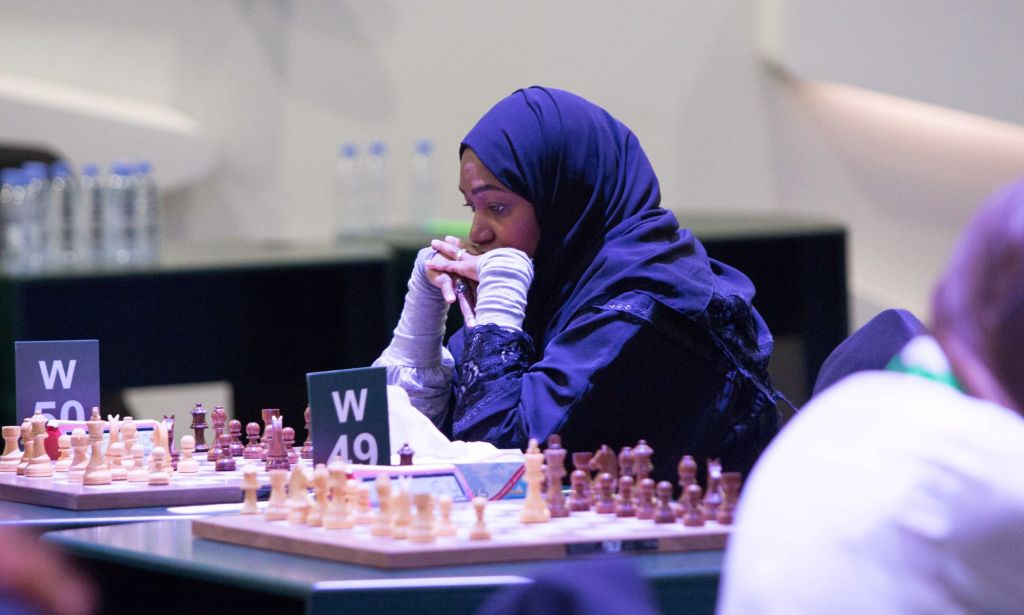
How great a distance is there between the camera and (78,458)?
2.28 metres

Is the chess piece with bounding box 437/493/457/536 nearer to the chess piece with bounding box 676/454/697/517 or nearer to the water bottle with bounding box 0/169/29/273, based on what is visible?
the chess piece with bounding box 676/454/697/517

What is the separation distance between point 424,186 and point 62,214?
1.57 m

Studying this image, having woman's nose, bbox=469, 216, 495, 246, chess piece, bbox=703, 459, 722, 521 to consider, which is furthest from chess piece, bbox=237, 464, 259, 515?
woman's nose, bbox=469, 216, 495, 246

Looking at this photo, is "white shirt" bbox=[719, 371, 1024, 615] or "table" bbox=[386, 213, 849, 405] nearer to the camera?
"white shirt" bbox=[719, 371, 1024, 615]

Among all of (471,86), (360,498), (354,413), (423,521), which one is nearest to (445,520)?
(423,521)

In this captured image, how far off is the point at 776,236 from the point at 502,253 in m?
2.77

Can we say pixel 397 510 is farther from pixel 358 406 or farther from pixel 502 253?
pixel 502 253

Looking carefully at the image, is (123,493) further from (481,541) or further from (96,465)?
(481,541)

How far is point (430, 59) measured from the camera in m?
6.21

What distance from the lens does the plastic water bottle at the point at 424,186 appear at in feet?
20.4

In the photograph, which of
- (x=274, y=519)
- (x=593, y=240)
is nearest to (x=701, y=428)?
(x=593, y=240)

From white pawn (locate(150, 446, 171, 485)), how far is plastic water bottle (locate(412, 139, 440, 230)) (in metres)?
4.00

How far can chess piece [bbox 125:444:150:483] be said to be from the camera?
7.34 feet

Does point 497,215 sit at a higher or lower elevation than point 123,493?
higher
